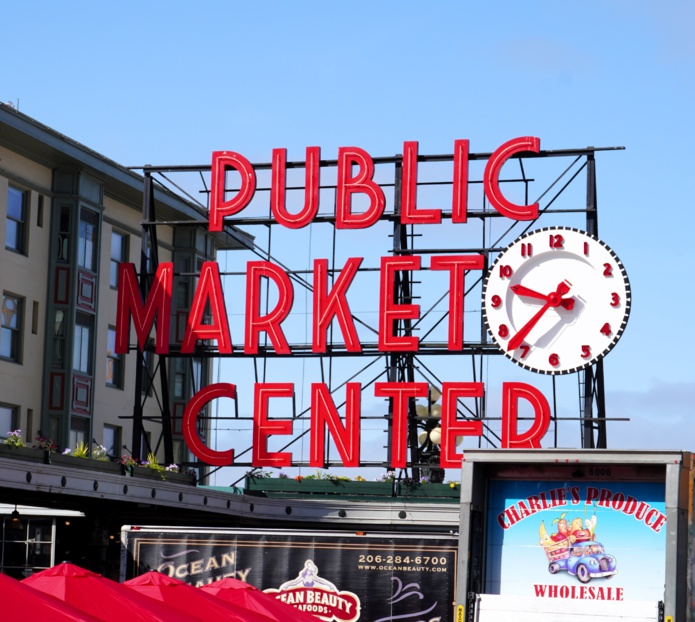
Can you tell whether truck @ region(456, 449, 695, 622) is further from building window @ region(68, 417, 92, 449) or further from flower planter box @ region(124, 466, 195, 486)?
building window @ region(68, 417, 92, 449)

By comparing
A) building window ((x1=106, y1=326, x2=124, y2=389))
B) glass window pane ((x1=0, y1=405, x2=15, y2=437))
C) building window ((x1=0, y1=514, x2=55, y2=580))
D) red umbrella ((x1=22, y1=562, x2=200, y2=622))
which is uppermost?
building window ((x1=106, y1=326, x2=124, y2=389))

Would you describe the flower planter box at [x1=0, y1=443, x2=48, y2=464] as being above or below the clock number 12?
below

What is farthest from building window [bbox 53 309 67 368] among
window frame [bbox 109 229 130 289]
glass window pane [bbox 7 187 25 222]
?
window frame [bbox 109 229 130 289]

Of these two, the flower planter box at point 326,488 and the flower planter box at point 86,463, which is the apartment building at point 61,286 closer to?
the flower planter box at point 326,488

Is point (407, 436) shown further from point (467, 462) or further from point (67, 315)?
point (467, 462)

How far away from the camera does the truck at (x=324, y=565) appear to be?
79.2 feet

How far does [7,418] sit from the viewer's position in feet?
140

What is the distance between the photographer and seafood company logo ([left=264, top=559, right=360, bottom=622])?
80.4 feet

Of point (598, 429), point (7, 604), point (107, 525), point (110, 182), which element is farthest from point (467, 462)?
point (110, 182)

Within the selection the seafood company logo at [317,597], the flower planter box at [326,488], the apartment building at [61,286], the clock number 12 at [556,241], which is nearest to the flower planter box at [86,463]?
the apartment building at [61,286]

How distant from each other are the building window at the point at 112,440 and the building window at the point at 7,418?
18.1 feet

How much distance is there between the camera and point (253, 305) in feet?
145

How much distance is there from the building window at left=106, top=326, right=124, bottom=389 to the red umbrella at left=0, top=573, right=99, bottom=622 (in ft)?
117

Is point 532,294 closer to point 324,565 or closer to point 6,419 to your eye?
point 6,419
